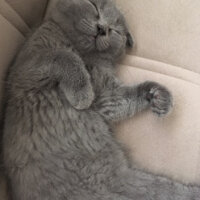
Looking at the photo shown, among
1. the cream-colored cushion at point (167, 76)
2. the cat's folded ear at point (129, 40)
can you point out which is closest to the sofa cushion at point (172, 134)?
the cream-colored cushion at point (167, 76)

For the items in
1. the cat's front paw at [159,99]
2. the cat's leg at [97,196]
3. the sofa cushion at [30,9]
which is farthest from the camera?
the sofa cushion at [30,9]

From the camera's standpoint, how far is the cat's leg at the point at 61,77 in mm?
1357

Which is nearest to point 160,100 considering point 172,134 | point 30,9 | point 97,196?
point 172,134

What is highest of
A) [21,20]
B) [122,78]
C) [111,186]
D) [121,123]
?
[21,20]

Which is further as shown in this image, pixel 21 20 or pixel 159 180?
pixel 21 20

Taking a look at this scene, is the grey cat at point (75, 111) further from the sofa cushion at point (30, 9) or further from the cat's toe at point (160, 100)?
the sofa cushion at point (30, 9)

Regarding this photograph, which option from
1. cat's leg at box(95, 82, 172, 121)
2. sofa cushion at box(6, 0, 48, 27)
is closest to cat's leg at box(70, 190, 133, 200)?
cat's leg at box(95, 82, 172, 121)

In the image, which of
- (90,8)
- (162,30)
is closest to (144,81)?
(162,30)

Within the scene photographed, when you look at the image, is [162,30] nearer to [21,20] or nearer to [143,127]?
[143,127]

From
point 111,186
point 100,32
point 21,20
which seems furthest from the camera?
point 21,20

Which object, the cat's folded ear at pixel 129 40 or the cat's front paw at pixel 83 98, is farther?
the cat's folded ear at pixel 129 40

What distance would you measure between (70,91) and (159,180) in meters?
0.42

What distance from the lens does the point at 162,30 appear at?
5.08 ft

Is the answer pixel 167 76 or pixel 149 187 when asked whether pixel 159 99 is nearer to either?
pixel 167 76
